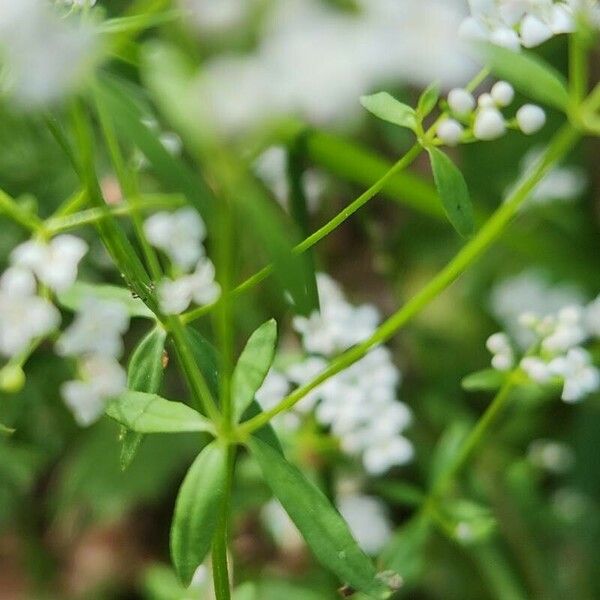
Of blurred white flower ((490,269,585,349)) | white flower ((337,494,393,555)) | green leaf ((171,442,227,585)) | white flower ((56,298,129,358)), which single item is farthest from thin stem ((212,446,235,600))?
blurred white flower ((490,269,585,349))

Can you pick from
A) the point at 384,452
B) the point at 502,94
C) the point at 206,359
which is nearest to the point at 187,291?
the point at 206,359

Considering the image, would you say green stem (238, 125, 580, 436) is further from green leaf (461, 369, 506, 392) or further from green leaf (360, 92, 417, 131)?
green leaf (461, 369, 506, 392)


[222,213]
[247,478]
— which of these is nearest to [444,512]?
[247,478]

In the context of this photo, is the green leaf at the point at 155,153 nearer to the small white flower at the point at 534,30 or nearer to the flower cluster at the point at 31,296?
the flower cluster at the point at 31,296

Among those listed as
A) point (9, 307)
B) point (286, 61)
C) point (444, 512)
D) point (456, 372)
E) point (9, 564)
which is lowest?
point (9, 564)

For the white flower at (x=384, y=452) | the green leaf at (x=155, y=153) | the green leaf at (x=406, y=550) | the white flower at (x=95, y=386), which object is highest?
the green leaf at (x=155, y=153)

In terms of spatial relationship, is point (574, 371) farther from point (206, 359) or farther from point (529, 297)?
point (529, 297)

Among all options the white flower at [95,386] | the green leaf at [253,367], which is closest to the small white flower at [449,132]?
the green leaf at [253,367]

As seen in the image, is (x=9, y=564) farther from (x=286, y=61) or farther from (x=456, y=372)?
(x=286, y=61)
